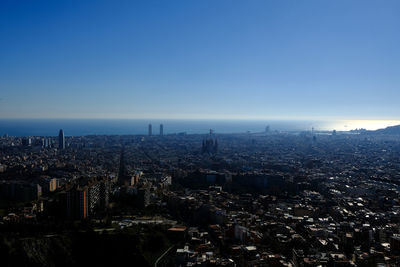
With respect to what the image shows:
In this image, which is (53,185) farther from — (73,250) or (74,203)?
A: (73,250)

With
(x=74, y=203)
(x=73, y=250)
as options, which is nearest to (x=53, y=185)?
(x=74, y=203)

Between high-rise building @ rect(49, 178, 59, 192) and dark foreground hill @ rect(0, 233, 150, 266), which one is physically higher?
high-rise building @ rect(49, 178, 59, 192)

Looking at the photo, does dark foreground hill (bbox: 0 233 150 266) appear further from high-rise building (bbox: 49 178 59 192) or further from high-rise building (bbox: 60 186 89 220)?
high-rise building (bbox: 49 178 59 192)

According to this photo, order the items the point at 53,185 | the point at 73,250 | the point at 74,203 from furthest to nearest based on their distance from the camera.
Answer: the point at 53,185
the point at 74,203
the point at 73,250

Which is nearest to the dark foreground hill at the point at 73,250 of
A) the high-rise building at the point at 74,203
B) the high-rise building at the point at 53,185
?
the high-rise building at the point at 74,203

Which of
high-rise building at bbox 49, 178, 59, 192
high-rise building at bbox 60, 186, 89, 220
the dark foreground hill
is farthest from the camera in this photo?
high-rise building at bbox 49, 178, 59, 192

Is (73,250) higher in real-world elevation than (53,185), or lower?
lower

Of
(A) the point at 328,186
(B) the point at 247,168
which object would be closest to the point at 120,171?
(B) the point at 247,168

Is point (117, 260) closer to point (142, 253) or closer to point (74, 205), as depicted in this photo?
point (142, 253)

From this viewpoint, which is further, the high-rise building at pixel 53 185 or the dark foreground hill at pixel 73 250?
the high-rise building at pixel 53 185

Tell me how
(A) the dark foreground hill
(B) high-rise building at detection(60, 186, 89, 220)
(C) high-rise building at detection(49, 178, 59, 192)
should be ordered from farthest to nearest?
1. (C) high-rise building at detection(49, 178, 59, 192)
2. (B) high-rise building at detection(60, 186, 89, 220)
3. (A) the dark foreground hill

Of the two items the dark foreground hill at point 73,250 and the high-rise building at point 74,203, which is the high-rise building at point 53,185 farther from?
the dark foreground hill at point 73,250

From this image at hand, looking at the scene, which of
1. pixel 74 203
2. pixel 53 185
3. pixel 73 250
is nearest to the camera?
pixel 73 250

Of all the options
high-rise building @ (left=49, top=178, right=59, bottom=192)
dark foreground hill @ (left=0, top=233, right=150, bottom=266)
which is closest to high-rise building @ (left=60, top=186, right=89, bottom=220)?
dark foreground hill @ (left=0, top=233, right=150, bottom=266)
